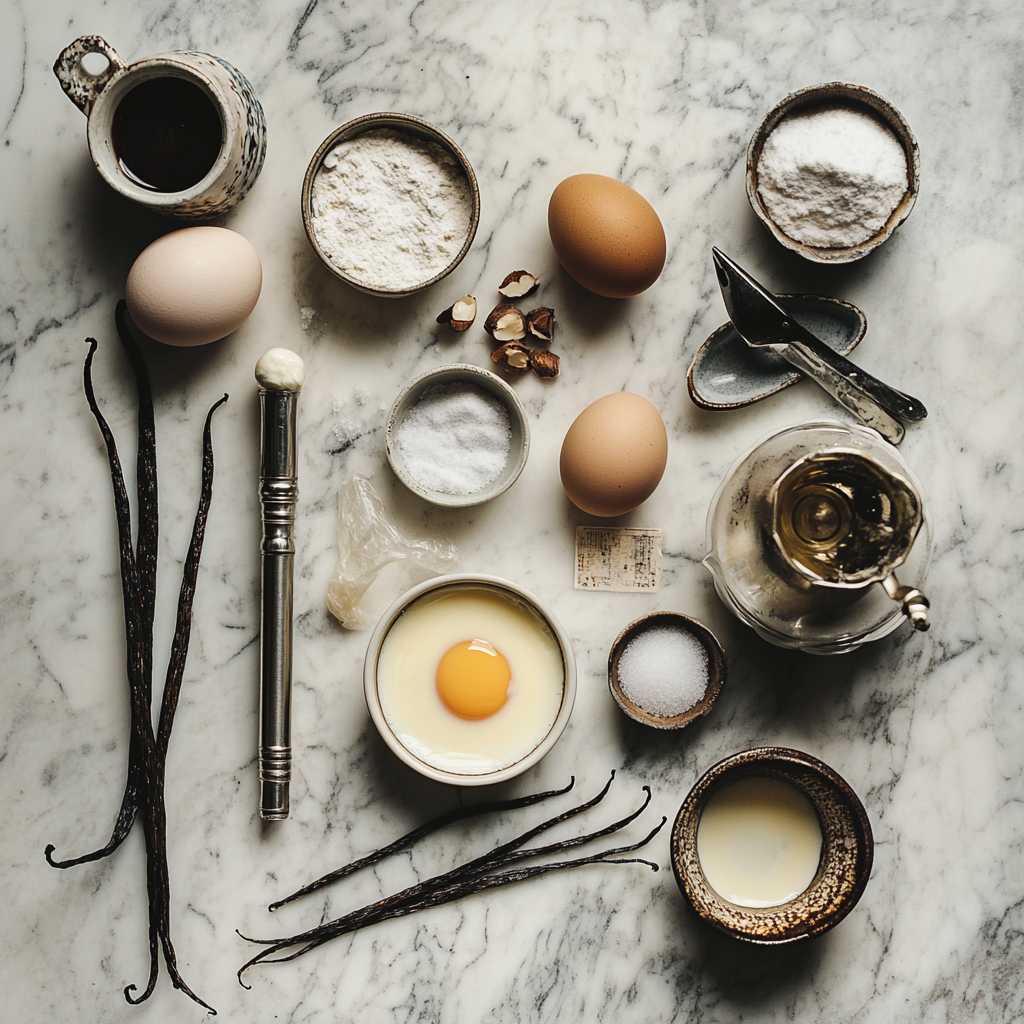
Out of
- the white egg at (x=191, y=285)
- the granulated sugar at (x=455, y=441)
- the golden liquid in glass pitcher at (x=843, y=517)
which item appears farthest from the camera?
the granulated sugar at (x=455, y=441)

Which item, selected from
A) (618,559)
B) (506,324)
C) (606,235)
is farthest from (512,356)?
(618,559)

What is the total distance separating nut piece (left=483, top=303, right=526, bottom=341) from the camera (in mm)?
1066

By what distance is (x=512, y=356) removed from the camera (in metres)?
1.07

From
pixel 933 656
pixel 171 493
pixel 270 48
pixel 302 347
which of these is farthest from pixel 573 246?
pixel 933 656

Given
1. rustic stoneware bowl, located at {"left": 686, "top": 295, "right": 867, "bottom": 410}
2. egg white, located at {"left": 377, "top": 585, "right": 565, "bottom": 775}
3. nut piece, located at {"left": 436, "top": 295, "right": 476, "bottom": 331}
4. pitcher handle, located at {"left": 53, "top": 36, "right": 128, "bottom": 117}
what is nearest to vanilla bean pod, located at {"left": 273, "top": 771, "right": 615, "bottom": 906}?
egg white, located at {"left": 377, "top": 585, "right": 565, "bottom": 775}

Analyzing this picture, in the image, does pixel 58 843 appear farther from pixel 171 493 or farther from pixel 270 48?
pixel 270 48

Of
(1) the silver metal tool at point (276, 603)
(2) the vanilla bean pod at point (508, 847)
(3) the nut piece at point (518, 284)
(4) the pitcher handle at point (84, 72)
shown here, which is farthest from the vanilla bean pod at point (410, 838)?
(4) the pitcher handle at point (84, 72)

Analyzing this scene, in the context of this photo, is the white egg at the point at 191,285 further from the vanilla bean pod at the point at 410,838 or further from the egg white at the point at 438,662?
the vanilla bean pod at the point at 410,838

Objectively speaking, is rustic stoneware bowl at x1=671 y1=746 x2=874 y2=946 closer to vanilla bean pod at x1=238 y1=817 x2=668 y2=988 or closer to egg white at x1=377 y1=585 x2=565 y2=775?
vanilla bean pod at x1=238 y1=817 x2=668 y2=988

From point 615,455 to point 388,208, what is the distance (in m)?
0.45

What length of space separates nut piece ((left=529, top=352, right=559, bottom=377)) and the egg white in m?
0.31

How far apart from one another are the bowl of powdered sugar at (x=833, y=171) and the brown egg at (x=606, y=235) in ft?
0.53

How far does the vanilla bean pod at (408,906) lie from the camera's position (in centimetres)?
105

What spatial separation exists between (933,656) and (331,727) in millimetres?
868
